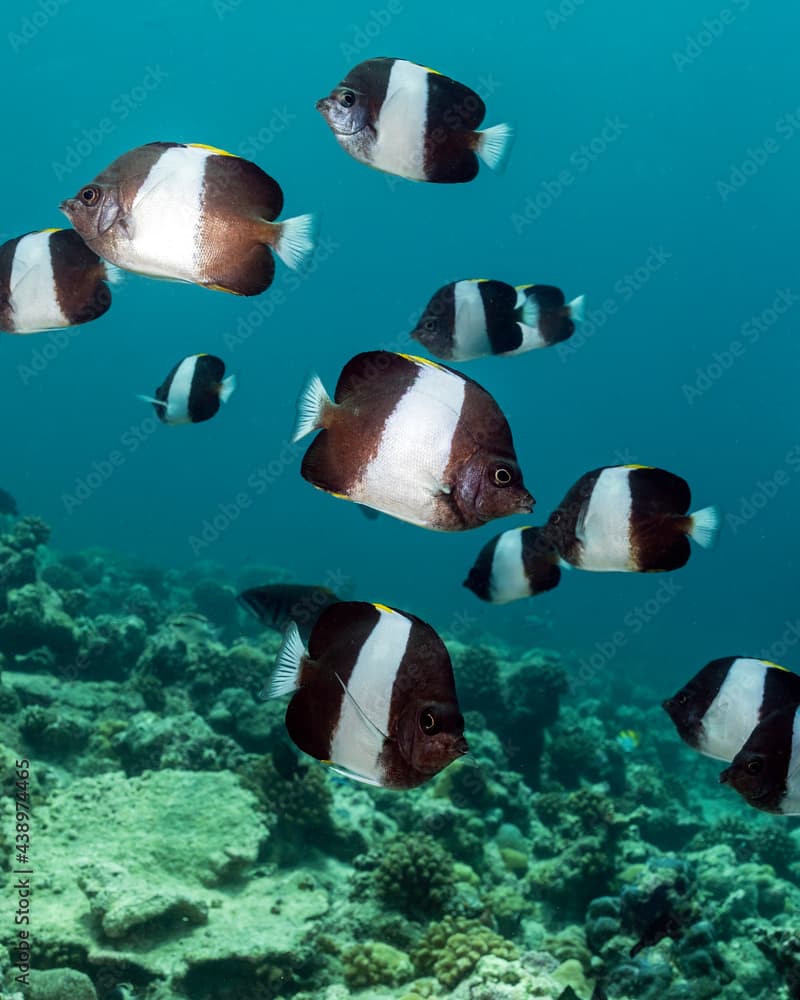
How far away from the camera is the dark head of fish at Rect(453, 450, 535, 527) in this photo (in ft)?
6.50

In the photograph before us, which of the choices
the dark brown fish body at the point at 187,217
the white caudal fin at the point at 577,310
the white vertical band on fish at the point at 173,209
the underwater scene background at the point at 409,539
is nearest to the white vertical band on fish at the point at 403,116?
the dark brown fish body at the point at 187,217

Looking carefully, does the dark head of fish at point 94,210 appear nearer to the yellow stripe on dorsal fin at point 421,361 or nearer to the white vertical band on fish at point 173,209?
the white vertical band on fish at point 173,209

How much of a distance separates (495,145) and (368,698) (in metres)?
2.37

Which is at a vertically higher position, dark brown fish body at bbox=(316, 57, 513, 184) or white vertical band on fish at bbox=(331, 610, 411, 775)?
dark brown fish body at bbox=(316, 57, 513, 184)

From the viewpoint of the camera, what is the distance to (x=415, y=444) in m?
2.00

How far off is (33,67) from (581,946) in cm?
10071

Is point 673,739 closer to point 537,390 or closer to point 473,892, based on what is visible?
point 473,892

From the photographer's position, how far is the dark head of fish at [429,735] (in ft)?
6.38

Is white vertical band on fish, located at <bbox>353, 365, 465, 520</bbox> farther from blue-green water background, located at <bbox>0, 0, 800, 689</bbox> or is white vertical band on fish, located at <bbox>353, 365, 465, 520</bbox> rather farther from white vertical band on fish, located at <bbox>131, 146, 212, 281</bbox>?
blue-green water background, located at <bbox>0, 0, 800, 689</bbox>

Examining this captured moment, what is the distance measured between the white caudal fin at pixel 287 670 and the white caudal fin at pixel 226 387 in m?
3.05

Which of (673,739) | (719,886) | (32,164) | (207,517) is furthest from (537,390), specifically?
(719,886)

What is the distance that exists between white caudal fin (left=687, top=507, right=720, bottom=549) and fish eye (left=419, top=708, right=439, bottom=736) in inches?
57.7

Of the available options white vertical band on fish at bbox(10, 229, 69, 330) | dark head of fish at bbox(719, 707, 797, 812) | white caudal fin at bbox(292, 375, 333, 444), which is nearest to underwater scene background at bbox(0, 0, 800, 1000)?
dark head of fish at bbox(719, 707, 797, 812)

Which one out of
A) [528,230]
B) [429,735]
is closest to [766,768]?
[429,735]
